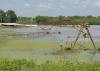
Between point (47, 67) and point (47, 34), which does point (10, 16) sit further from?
point (47, 67)

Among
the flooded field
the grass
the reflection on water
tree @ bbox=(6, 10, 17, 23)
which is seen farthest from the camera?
tree @ bbox=(6, 10, 17, 23)

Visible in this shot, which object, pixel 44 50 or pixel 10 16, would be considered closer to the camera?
pixel 44 50

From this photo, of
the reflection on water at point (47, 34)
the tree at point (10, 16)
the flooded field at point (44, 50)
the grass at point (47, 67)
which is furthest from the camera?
the tree at point (10, 16)

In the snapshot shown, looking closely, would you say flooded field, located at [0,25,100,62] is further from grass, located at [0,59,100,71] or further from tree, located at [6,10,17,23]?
tree, located at [6,10,17,23]

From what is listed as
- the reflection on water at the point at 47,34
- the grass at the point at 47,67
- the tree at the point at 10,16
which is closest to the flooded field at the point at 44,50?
the reflection on water at the point at 47,34

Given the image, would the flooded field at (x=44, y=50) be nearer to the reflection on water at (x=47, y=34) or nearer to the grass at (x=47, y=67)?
the reflection on water at (x=47, y=34)

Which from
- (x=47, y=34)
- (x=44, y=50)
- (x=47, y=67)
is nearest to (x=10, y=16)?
(x=47, y=34)

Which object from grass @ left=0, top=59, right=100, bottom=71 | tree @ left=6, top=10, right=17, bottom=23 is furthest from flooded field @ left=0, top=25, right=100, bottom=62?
tree @ left=6, top=10, right=17, bottom=23

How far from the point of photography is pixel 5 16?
119250 mm

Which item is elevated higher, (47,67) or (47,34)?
(47,67)

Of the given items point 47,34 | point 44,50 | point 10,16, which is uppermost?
point 44,50

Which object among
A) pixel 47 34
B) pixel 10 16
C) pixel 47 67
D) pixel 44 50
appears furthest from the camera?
pixel 10 16

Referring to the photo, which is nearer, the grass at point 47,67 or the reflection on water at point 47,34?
the grass at point 47,67

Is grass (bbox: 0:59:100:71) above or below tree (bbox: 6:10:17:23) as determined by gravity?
above
